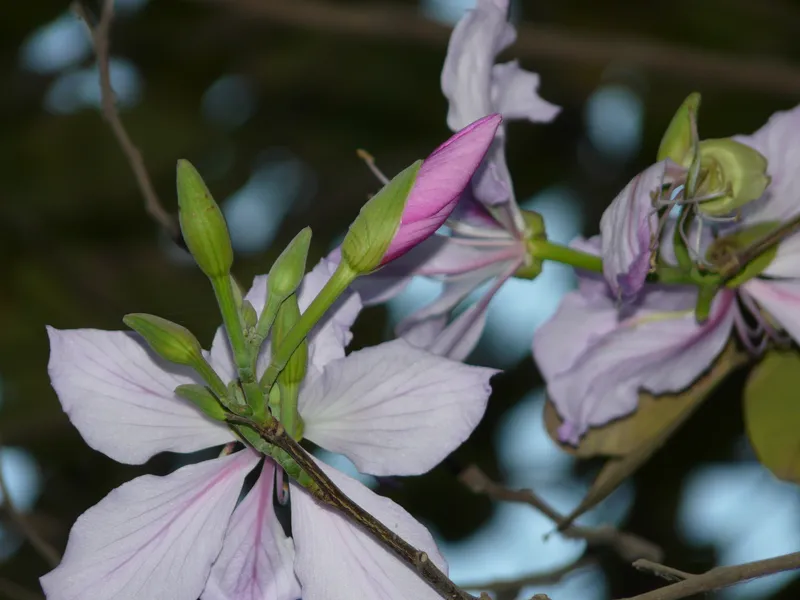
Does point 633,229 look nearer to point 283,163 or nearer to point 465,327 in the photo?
point 465,327

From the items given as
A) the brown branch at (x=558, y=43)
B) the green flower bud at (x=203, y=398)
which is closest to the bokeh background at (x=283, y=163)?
the brown branch at (x=558, y=43)

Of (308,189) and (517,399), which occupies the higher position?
(308,189)

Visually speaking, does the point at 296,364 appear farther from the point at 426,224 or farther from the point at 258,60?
the point at 258,60

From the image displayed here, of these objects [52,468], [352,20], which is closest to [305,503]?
[352,20]

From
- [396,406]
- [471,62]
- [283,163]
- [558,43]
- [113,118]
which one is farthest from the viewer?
[283,163]

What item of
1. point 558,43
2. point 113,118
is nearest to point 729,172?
point 113,118

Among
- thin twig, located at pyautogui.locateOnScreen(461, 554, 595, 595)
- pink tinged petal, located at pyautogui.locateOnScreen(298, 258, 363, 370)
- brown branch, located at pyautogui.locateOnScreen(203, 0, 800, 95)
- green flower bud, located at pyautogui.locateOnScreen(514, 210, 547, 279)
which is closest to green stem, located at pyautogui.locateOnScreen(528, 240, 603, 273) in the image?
green flower bud, located at pyautogui.locateOnScreen(514, 210, 547, 279)
